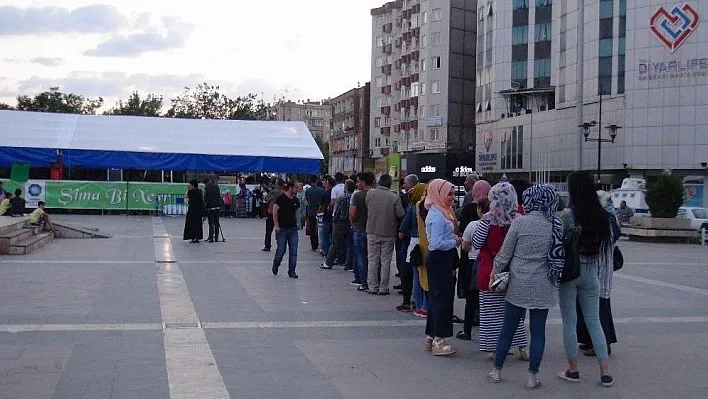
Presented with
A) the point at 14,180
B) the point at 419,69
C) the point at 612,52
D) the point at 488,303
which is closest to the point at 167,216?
the point at 14,180

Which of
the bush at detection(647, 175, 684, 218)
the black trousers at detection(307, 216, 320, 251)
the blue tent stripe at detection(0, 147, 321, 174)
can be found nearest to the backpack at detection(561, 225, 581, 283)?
the black trousers at detection(307, 216, 320, 251)

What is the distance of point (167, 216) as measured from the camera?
34812mm

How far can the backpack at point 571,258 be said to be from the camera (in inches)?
275

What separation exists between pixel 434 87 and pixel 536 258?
231 ft

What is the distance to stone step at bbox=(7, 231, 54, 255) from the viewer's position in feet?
56.6

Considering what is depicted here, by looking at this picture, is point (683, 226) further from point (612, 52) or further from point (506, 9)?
point (506, 9)

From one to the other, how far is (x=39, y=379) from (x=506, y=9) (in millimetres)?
61493

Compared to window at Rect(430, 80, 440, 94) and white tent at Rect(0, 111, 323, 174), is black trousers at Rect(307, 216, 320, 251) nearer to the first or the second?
white tent at Rect(0, 111, 323, 174)

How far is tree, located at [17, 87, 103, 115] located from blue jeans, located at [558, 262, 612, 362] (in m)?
73.7

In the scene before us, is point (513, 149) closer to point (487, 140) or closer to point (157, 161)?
point (487, 140)

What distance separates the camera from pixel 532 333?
7.02 m

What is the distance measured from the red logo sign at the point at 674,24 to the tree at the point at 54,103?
51.2 m

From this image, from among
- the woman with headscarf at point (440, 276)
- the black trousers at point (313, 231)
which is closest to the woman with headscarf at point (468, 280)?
the woman with headscarf at point (440, 276)

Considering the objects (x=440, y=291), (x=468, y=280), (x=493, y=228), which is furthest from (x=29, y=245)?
(x=493, y=228)
